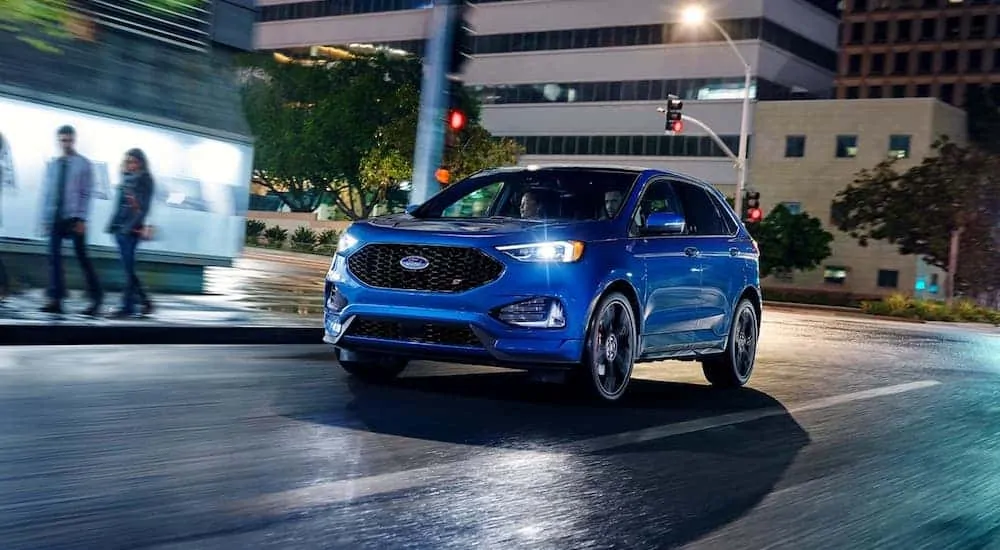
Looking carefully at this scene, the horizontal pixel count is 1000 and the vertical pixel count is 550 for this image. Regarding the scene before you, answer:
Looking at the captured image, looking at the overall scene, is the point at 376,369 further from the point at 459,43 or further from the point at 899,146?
the point at 899,146

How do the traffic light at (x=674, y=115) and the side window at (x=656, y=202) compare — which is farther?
the traffic light at (x=674, y=115)

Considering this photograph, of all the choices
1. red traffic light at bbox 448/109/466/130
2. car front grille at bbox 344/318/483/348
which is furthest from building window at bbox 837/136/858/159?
car front grille at bbox 344/318/483/348

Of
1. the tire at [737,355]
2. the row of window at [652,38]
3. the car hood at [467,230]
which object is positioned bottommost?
the tire at [737,355]

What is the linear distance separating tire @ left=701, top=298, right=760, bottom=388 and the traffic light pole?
586 centimetres

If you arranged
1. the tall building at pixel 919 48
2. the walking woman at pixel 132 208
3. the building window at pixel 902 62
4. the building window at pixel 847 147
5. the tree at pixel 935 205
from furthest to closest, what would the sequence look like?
the building window at pixel 902 62 < the tall building at pixel 919 48 < the building window at pixel 847 147 < the tree at pixel 935 205 < the walking woman at pixel 132 208

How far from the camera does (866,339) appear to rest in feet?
72.6

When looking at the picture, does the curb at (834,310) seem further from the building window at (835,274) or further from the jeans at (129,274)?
the jeans at (129,274)

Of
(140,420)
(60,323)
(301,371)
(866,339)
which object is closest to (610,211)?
(301,371)

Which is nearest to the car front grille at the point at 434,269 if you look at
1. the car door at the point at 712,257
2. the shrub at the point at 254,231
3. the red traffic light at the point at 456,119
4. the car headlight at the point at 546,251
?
the car headlight at the point at 546,251

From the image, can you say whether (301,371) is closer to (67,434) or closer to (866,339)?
(67,434)

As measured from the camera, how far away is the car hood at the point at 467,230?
8.52m

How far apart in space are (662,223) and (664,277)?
46 centimetres

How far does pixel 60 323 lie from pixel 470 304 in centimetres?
462

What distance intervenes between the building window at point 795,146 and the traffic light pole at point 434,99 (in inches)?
2351
